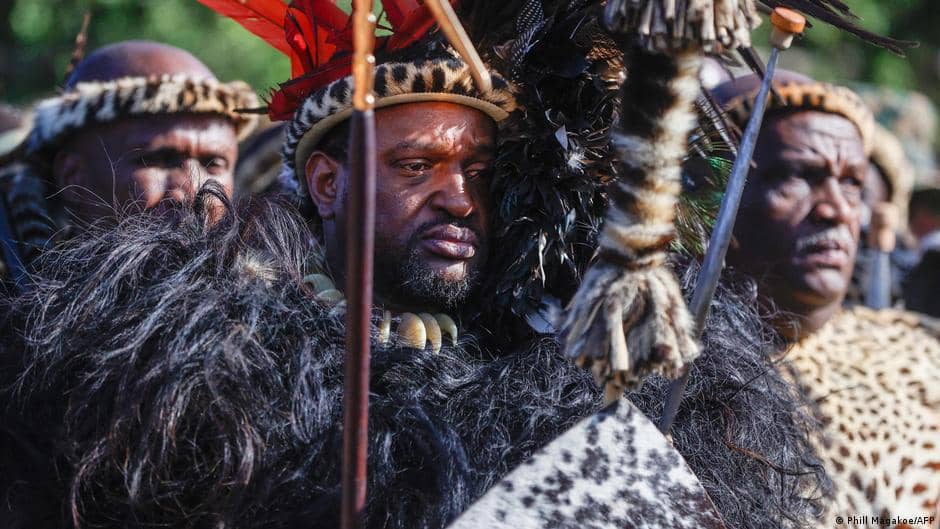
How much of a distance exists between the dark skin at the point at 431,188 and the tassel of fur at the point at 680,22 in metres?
1.13

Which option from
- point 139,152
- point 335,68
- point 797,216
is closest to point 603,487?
point 335,68

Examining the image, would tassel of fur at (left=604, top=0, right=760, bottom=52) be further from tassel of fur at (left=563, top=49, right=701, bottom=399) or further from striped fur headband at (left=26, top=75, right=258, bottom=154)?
striped fur headband at (left=26, top=75, right=258, bottom=154)

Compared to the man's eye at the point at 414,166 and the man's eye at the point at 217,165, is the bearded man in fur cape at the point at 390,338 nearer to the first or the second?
the man's eye at the point at 414,166

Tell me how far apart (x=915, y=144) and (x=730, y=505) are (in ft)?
26.6

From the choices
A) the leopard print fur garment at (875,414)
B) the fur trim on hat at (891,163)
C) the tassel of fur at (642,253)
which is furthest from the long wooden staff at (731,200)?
the fur trim on hat at (891,163)

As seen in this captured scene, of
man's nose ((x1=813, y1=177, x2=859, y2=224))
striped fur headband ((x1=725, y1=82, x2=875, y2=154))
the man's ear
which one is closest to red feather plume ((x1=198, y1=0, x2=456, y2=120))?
the man's ear

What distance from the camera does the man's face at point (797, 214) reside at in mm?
→ 3814

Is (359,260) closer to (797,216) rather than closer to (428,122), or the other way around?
(428,122)

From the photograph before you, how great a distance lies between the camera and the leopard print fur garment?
3.40 metres

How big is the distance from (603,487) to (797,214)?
2.21 meters

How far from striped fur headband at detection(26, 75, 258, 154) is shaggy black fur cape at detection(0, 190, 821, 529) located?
1527 mm

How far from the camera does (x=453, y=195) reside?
2871 mm

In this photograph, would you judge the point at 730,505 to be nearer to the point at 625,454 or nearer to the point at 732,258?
the point at 625,454

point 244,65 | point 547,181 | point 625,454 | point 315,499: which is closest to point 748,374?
point 547,181
